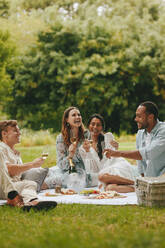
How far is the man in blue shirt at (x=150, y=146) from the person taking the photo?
5.28m

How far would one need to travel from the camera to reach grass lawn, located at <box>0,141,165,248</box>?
2.79 m

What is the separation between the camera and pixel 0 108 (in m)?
19.5

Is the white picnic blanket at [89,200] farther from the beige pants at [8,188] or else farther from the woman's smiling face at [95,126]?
the woman's smiling face at [95,126]

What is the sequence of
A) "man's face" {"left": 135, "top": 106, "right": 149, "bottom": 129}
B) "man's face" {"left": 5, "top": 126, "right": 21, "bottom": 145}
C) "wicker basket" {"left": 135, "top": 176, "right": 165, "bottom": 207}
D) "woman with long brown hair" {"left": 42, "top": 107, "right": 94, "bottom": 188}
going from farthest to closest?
"woman with long brown hair" {"left": 42, "top": 107, "right": 94, "bottom": 188} → "man's face" {"left": 135, "top": 106, "right": 149, "bottom": 129} → "man's face" {"left": 5, "top": 126, "right": 21, "bottom": 145} → "wicker basket" {"left": 135, "top": 176, "right": 165, "bottom": 207}

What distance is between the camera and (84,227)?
3512 mm

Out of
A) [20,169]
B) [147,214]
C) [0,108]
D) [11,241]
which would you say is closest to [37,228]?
[11,241]

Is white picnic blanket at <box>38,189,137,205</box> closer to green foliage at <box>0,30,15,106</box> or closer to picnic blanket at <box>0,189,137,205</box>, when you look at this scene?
picnic blanket at <box>0,189,137,205</box>

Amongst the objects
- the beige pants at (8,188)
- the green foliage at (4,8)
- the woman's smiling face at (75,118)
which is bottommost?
the beige pants at (8,188)

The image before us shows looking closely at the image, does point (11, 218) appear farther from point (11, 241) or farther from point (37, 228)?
point (11, 241)

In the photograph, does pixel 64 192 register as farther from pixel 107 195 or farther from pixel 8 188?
pixel 8 188

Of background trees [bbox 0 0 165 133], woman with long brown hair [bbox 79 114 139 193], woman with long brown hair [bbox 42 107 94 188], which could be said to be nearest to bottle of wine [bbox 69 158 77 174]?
woman with long brown hair [bbox 42 107 94 188]

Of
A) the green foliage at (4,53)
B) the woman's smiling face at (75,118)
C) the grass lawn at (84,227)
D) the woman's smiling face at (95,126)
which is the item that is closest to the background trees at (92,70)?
the green foliage at (4,53)

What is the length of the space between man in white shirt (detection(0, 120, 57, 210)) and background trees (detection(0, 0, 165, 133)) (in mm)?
12471

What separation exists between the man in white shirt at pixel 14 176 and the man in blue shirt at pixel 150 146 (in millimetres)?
1139
